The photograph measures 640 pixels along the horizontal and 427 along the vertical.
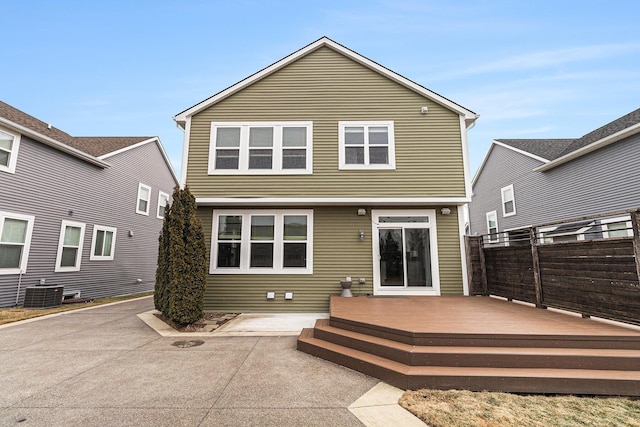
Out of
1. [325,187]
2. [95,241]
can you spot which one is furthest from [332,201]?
[95,241]

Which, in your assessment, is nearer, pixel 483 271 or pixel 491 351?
pixel 491 351

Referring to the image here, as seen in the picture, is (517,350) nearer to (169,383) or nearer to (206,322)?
(169,383)

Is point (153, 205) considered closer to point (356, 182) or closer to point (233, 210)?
point (233, 210)

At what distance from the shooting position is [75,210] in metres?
10.9

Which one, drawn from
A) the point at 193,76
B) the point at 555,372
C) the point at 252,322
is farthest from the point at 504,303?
the point at 193,76

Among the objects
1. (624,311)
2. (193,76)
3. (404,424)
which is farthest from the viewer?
(193,76)

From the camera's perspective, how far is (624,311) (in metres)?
4.33

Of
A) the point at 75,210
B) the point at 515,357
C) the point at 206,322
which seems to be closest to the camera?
the point at 515,357

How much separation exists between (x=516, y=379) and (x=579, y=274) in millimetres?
2991

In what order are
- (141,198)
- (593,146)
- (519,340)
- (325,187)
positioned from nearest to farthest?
(519,340)
(325,187)
(593,146)
(141,198)

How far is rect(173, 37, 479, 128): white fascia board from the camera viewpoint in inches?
336

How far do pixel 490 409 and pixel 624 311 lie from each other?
3273 millimetres

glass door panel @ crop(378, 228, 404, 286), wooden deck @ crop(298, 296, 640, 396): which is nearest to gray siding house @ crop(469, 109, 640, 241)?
wooden deck @ crop(298, 296, 640, 396)

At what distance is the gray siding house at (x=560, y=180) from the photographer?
31.1 ft
